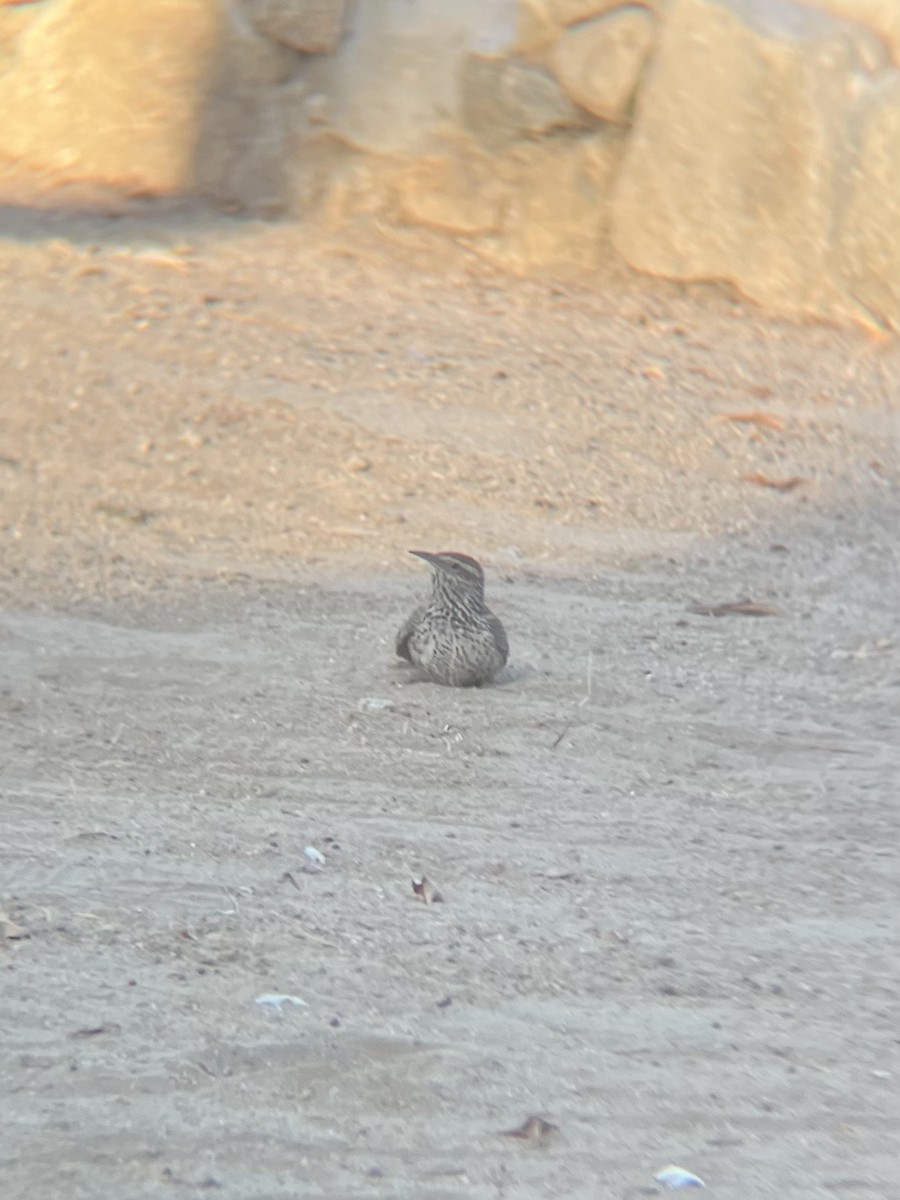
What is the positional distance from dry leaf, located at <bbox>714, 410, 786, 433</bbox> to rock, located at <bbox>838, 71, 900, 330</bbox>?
1690mm

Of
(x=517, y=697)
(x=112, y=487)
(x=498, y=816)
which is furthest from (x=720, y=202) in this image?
(x=498, y=816)

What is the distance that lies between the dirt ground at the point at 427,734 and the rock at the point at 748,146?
1.17ft

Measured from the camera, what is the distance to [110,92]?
1253 centimetres

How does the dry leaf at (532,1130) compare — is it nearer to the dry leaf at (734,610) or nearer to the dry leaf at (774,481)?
the dry leaf at (734,610)

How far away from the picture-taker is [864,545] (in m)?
9.84

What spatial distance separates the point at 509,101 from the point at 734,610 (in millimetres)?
5066

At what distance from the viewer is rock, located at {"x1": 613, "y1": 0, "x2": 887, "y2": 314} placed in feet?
39.2

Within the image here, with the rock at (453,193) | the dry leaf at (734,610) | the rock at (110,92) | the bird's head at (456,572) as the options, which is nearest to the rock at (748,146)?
Answer: the rock at (453,193)

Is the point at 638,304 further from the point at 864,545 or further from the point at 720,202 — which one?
the point at 864,545

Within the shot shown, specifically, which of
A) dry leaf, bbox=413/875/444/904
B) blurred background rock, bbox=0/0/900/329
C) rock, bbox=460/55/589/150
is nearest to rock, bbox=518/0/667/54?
blurred background rock, bbox=0/0/900/329

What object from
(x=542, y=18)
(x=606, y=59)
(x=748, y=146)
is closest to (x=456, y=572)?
(x=748, y=146)

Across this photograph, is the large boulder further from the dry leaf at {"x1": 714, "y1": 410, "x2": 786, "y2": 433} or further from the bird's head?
the bird's head

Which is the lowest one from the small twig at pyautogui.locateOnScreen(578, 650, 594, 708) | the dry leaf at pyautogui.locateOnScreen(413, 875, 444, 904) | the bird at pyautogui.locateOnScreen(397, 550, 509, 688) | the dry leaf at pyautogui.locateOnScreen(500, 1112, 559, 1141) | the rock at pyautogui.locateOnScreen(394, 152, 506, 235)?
the rock at pyautogui.locateOnScreen(394, 152, 506, 235)

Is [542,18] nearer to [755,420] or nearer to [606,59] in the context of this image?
[606,59]
